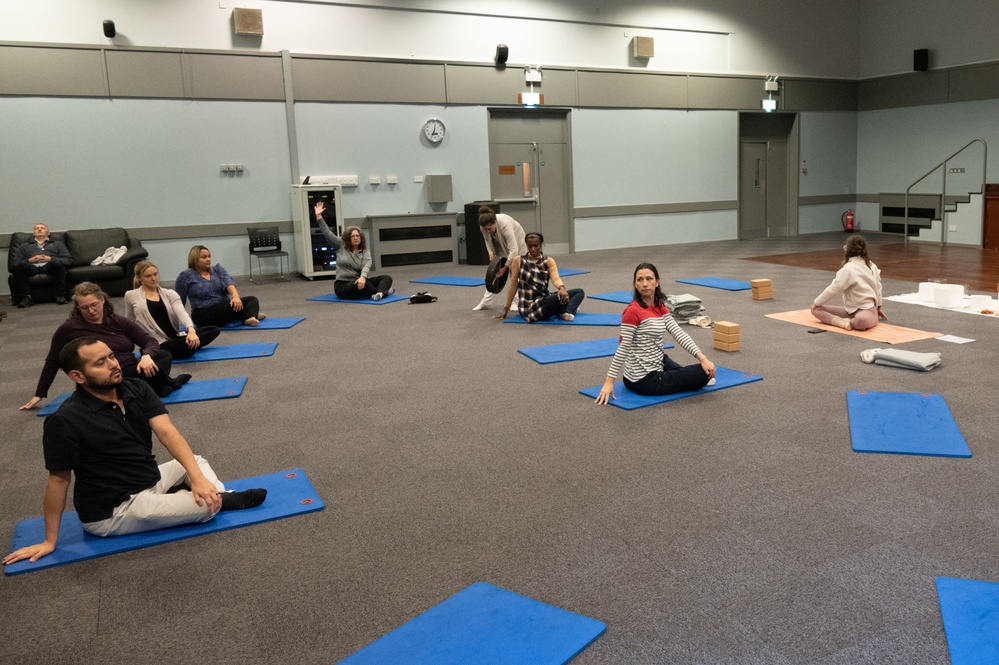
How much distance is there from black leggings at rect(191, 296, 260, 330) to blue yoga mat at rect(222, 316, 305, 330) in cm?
7

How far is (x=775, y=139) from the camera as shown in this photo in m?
15.6

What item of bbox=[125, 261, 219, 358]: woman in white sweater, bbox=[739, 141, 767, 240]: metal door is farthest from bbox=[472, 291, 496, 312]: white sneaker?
bbox=[739, 141, 767, 240]: metal door

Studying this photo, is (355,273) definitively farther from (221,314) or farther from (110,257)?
(110,257)

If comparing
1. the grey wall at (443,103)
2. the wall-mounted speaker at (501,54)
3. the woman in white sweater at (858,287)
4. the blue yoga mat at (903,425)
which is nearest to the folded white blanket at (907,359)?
the blue yoga mat at (903,425)

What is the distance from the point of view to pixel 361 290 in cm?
895

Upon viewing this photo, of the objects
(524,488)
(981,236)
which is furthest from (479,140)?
(524,488)

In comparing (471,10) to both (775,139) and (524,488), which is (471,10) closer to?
(775,139)

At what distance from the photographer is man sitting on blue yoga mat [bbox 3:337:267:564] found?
289cm

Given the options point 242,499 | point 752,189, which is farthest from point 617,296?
point 752,189

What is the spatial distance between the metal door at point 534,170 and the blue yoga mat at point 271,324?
19.0 feet

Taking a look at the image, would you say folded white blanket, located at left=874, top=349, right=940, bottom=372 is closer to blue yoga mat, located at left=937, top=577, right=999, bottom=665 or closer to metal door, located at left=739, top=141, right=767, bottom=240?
blue yoga mat, located at left=937, top=577, right=999, bottom=665

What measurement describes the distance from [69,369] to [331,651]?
4.81 ft

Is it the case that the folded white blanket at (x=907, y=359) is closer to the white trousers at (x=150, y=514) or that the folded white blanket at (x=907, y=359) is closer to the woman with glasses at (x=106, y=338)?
the white trousers at (x=150, y=514)

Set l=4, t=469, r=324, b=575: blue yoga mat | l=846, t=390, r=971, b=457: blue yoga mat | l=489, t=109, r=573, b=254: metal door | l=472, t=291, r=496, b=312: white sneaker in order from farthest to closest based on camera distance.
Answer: l=489, t=109, r=573, b=254: metal door < l=472, t=291, r=496, b=312: white sneaker < l=846, t=390, r=971, b=457: blue yoga mat < l=4, t=469, r=324, b=575: blue yoga mat
